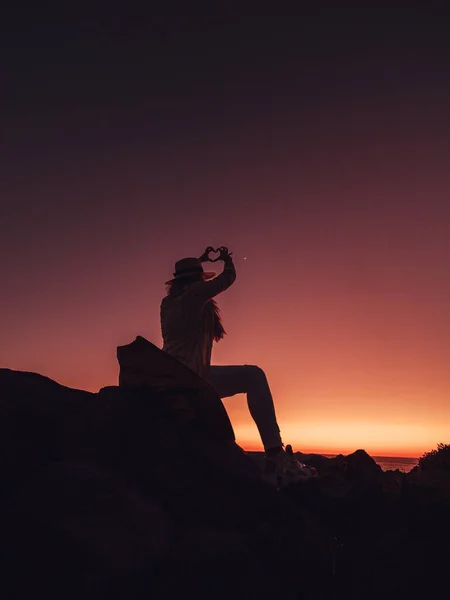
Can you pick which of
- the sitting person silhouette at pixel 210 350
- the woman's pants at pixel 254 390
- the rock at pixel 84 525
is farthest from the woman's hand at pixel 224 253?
the rock at pixel 84 525

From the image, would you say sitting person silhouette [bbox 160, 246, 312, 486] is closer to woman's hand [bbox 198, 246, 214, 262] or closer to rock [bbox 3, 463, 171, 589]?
woman's hand [bbox 198, 246, 214, 262]

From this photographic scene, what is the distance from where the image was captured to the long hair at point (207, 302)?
8633 millimetres

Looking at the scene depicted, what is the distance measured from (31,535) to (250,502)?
2829mm

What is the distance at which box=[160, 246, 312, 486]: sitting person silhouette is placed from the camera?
8102 mm

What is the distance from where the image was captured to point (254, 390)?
8281 millimetres

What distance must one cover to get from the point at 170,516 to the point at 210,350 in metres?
2.80

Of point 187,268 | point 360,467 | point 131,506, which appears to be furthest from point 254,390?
point 360,467

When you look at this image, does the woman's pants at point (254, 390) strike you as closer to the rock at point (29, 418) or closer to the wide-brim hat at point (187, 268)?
the wide-brim hat at point (187, 268)

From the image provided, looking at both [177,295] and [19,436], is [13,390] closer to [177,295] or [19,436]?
[19,436]

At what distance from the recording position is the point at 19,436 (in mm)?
6879

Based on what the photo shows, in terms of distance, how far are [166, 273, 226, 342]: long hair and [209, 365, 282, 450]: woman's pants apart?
22.1 inches

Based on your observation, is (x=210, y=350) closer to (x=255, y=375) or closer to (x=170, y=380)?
(x=255, y=375)

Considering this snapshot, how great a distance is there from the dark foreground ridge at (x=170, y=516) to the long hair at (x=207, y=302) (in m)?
1.37

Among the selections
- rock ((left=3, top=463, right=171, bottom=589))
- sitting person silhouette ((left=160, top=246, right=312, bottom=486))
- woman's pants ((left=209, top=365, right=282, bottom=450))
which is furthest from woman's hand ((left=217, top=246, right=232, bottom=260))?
rock ((left=3, top=463, right=171, bottom=589))
